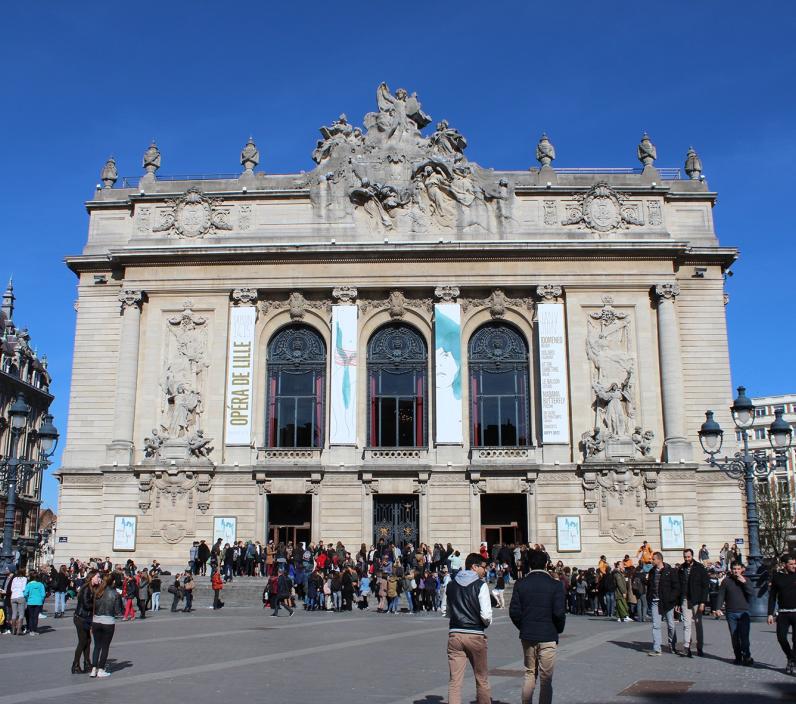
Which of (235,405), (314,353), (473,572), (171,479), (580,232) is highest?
(580,232)

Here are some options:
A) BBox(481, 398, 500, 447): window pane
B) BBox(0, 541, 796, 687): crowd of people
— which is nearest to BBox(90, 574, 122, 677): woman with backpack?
BBox(0, 541, 796, 687): crowd of people

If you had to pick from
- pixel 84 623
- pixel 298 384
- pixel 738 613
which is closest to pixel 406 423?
pixel 298 384

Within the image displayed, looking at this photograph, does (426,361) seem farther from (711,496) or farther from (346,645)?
(346,645)

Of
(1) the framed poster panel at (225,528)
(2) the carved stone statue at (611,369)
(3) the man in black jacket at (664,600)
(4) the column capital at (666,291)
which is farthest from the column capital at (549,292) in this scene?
(3) the man in black jacket at (664,600)

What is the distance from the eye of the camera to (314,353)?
4066cm

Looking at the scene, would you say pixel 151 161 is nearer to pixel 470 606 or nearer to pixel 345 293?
pixel 345 293

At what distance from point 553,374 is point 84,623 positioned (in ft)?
89.9

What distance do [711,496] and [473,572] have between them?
3052cm

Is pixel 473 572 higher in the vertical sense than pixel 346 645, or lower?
higher

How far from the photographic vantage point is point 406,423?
1566 inches

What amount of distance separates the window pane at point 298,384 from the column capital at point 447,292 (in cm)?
670

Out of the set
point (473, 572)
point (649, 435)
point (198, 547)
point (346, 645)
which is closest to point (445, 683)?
point (473, 572)

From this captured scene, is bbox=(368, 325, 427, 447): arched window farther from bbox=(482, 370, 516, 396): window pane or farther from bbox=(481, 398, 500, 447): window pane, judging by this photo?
bbox=(482, 370, 516, 396): window pane

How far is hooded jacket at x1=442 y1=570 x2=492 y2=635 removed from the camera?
9961mm
